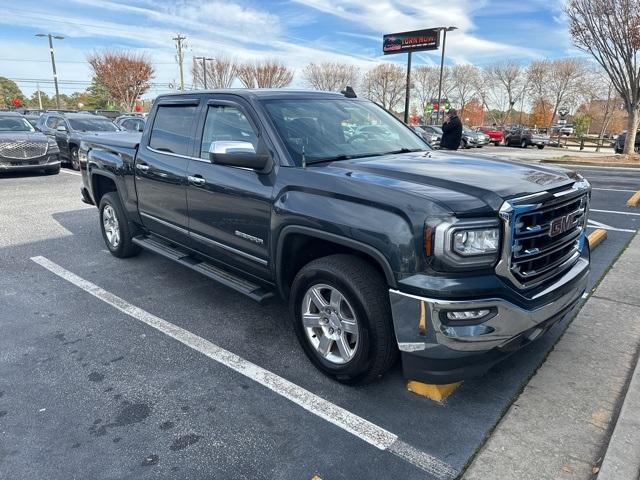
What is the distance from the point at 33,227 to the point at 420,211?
6.92 m

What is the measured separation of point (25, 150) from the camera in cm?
1208

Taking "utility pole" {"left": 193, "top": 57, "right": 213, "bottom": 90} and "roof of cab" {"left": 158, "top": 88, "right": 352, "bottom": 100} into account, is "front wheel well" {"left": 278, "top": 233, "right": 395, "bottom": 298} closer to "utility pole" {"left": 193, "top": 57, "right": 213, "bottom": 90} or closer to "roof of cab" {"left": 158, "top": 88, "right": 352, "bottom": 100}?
"roof of cab" {"left": 158, "top": 88, "right": 352, "bottom": 100}

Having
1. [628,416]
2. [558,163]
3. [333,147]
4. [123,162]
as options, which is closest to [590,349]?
[628,416]

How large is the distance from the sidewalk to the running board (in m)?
1.88

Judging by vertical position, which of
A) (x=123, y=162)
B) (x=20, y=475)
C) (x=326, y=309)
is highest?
(x=123, y=162)

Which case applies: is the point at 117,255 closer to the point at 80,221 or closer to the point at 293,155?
the point at 80,221

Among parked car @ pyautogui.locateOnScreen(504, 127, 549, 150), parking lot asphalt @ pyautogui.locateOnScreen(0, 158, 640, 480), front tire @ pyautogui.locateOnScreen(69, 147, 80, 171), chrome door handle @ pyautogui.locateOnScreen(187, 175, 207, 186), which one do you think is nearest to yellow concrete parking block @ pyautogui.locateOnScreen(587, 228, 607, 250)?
parking lot asphalt @ pyautogui.locateOnScreen(0, 158, 640, 480)

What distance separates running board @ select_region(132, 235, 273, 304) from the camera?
3.61 m

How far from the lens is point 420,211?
8.07 ft

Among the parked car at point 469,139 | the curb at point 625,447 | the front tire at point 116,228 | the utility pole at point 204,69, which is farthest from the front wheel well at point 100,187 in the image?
the utility pole at point 204,69

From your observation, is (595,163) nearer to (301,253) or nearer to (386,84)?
(301,253)

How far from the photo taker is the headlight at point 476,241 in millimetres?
2426

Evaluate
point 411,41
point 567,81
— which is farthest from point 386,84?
point 411,41

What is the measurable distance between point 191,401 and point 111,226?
3571 mm
